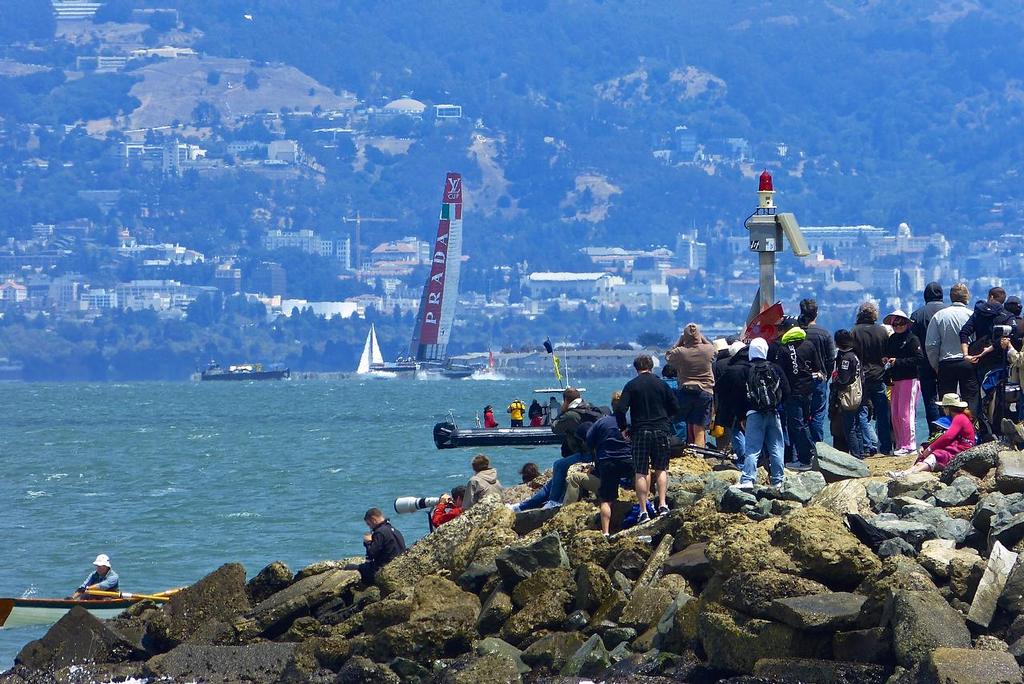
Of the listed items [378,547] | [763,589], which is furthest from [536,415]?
[763,589]

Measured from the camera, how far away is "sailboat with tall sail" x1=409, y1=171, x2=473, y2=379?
522 feet

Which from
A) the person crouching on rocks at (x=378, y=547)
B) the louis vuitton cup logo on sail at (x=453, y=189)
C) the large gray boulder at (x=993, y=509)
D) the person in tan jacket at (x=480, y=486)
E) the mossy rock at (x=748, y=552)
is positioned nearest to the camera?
the mossy rock at (x=748, y=552)

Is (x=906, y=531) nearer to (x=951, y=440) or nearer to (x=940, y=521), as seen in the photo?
(x=940, y=521)

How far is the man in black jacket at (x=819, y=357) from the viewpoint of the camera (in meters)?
14.5

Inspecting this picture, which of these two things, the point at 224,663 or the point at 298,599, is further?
the point at 298,599

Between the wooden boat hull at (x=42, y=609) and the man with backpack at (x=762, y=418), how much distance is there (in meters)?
5.88

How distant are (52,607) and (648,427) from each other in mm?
6724

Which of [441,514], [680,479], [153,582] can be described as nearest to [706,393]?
[680,479]

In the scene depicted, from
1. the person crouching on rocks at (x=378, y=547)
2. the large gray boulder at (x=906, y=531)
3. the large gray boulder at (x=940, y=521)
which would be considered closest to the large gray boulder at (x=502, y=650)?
the person crouching on rocks at (x=378, y=547)

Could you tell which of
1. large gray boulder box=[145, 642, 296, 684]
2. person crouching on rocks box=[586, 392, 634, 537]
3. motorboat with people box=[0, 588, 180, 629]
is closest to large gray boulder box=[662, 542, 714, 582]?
person crouching on rocks box=[586, 392, 634, 537]

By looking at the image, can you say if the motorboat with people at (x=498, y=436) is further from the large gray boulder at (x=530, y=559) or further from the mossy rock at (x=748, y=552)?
the mossy rock at (x=748, y=552)

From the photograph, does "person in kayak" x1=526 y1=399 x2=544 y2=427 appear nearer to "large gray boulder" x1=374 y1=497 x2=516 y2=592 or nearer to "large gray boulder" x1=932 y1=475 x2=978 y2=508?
"large gray boulder" x1=374 y1=497 x2=516 y2=592

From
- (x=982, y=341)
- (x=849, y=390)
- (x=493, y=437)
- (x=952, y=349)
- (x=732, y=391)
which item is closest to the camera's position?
(x=732, y=391)

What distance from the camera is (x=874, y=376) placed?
15.2m
